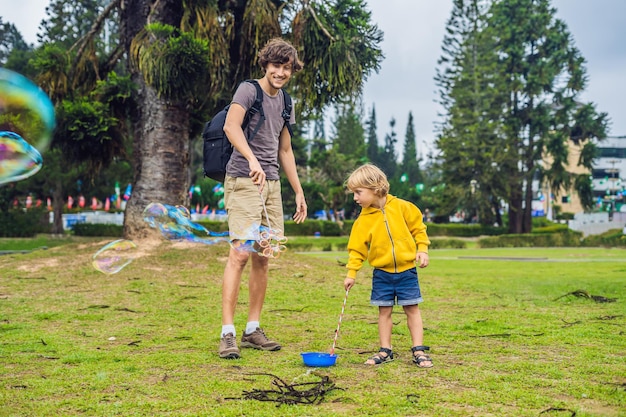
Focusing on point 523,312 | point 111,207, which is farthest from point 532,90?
point 523,312

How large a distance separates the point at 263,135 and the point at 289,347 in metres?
1.54

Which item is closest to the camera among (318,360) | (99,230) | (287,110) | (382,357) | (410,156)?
(318,360)

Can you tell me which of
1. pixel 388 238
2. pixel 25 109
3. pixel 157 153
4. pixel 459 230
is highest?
pixel 157 153

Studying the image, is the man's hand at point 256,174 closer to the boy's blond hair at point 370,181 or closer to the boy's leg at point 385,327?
the boy's blond hair at point 370,181

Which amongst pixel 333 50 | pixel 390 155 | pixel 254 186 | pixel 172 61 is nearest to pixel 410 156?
pixel 390 155

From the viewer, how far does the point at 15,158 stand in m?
4.42

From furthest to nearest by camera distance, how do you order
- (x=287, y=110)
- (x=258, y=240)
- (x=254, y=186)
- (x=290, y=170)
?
(x=290, y=170), (x=287, y=110), (x=254, y=186), (x=258, y=240)

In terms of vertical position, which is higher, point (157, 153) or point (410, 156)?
point (410, 156)

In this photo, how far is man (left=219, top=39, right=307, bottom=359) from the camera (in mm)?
4668

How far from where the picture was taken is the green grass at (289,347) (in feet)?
10.9

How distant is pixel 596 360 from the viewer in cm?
432

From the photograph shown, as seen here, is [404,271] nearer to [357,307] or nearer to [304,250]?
[357,307]

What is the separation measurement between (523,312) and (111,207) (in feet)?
170

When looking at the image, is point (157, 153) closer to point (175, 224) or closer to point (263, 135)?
point (175, 224)
